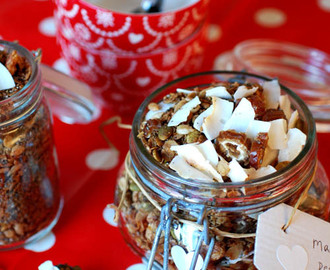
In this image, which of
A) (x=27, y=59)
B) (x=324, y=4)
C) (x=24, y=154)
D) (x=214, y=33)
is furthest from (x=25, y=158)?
(x=324, y=4)

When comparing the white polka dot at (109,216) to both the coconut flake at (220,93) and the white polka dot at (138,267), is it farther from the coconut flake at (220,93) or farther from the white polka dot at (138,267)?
the coconut flake at (220,93)

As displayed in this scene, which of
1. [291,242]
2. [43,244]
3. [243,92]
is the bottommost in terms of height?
[43,244]

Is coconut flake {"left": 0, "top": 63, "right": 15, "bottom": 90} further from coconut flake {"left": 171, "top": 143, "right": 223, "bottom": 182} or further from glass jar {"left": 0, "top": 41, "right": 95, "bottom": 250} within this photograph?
coconut flake {"left": 171, "top": 143, "right": 223, "bottom": 182}

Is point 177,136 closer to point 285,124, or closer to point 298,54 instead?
point 285,124

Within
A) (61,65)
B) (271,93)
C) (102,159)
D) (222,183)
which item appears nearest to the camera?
(222,183)

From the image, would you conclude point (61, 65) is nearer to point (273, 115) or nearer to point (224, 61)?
point (224, 61)

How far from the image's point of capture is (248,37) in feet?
2.97

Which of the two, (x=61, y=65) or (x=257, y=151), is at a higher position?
(x=257, y=151)

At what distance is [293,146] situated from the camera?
0.51 metres

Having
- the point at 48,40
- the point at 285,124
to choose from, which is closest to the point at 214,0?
the point at 48,40

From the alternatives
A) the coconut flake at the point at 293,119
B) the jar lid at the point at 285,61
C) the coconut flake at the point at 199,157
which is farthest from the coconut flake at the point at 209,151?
the jar lid at the point at 285,61

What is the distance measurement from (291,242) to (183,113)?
17cm

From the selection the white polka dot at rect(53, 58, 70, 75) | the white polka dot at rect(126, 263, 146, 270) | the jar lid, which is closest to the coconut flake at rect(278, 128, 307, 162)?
the white polka dot at rect(126, 263, 146, 270)

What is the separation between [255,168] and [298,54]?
44 cm
